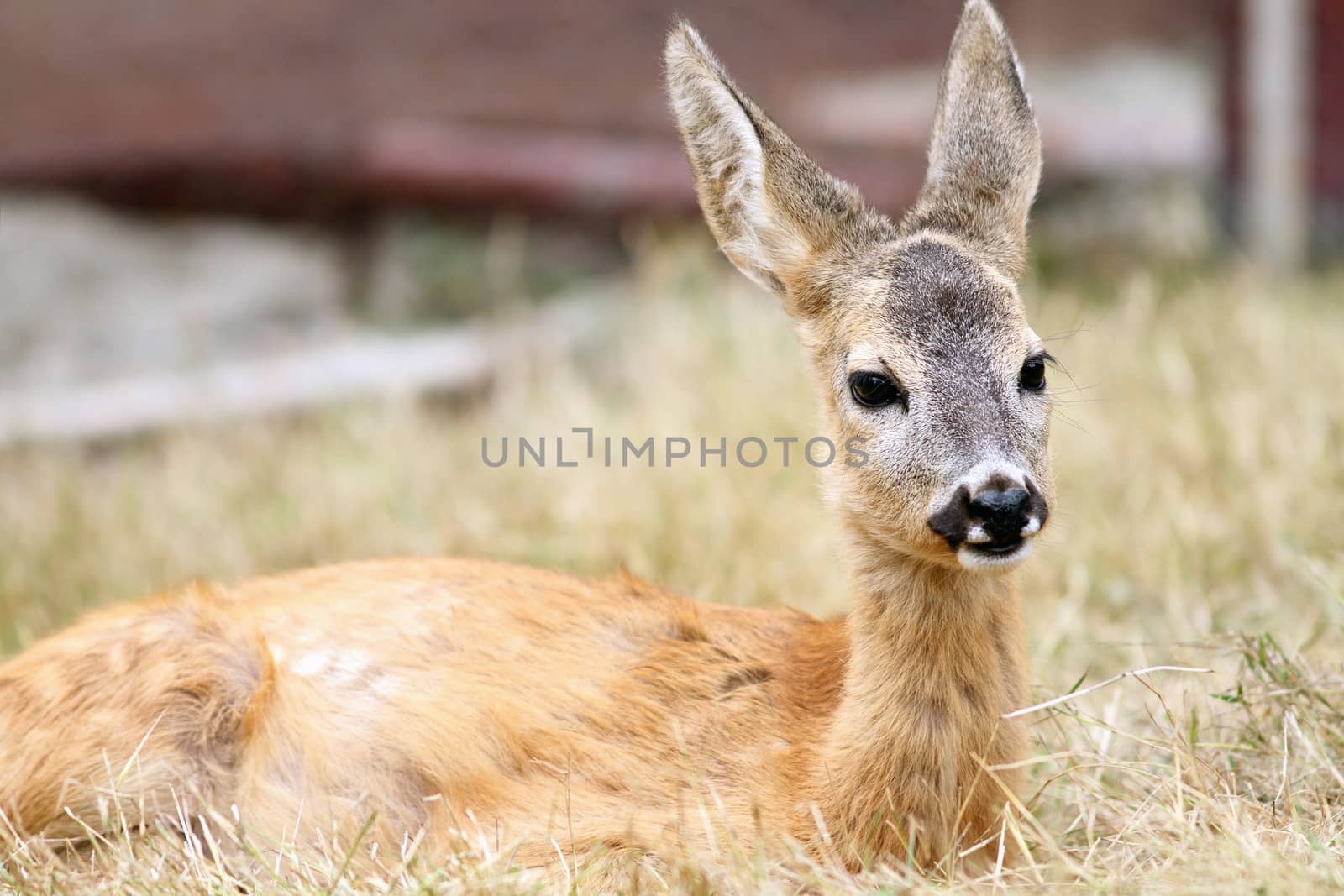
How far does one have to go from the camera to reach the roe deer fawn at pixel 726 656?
2965 mm

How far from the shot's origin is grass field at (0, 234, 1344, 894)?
295cm

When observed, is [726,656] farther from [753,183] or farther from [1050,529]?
[753,183]

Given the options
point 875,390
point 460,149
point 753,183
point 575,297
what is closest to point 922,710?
point 875,390

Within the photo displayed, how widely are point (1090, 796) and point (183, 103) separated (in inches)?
247

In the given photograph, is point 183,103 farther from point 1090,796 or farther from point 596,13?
point 1090,796

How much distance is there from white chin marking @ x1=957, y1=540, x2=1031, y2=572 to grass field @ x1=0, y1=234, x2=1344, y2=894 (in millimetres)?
406

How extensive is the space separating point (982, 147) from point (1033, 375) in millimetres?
726

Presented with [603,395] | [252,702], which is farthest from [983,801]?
[603,395]

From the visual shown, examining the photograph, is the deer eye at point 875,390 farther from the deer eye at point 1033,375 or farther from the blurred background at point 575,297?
the blurred background at point 575,297

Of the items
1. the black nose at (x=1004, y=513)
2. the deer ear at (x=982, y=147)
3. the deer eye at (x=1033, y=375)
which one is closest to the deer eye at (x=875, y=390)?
the deer eye at (x=1033, y=375)

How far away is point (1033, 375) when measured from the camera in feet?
10.3

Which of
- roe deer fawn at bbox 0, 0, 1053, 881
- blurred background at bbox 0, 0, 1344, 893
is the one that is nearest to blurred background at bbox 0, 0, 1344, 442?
blurred background at bbox 0, 0, 1344, 893

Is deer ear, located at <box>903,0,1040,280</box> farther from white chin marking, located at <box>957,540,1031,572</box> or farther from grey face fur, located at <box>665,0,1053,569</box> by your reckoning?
white chin marking, located at <box>957,540,1031,572</box>

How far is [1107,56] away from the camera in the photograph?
880 centimetres
